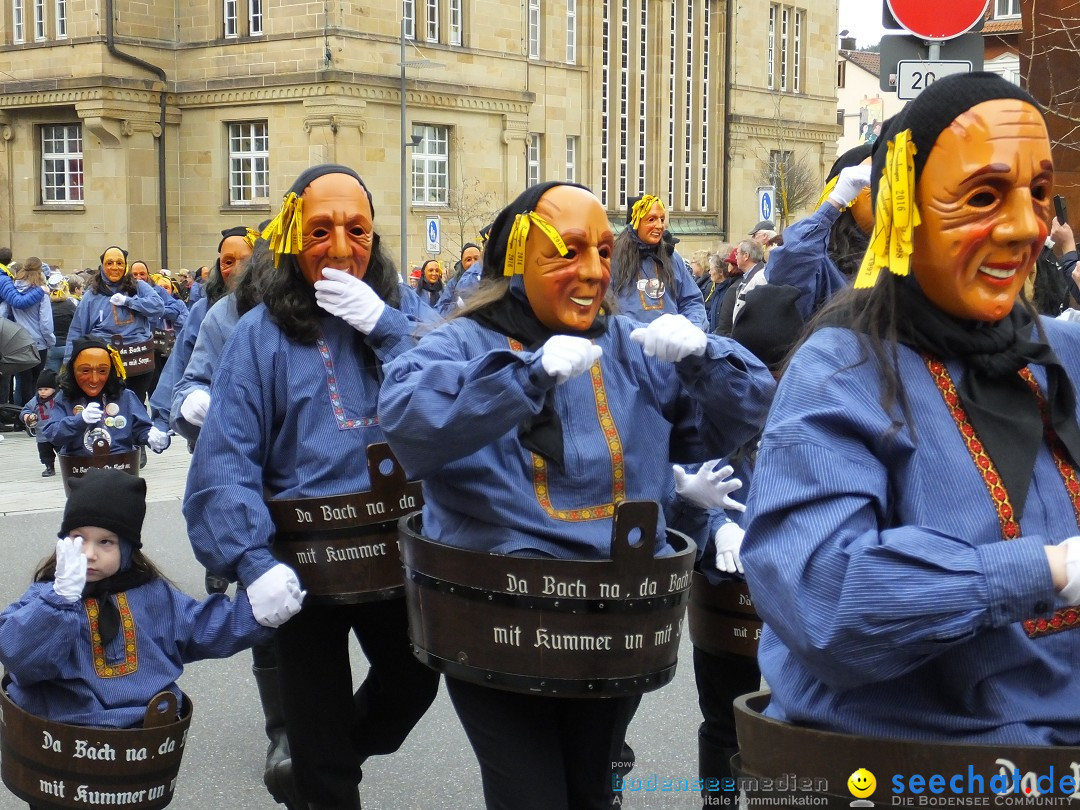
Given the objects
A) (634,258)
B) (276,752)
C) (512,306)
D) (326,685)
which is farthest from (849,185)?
(634,258)

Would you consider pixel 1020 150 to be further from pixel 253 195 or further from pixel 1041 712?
pixel 253 195

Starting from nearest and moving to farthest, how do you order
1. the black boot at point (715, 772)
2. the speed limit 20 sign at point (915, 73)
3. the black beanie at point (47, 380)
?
the black boot at point (715, 772) < the speed limit 20 sign at point (915, 73) < the black beanie at point (47, 380)

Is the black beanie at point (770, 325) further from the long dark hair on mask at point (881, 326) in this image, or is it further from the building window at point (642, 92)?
the building window at point (642, 92)

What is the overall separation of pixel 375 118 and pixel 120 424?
86.9ft

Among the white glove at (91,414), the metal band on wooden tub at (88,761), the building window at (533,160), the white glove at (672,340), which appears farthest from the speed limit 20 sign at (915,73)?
the building window at (533,160)

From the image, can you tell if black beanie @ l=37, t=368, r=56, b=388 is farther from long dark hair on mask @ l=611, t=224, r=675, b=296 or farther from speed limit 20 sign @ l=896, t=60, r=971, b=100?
speed limit 20 sign @ l=896, t=60, r=971, b=100

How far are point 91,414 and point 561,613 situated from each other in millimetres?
6387

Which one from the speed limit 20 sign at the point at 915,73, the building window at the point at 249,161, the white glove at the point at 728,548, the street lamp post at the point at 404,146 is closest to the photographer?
Answer: the white glove at the point at 728,548

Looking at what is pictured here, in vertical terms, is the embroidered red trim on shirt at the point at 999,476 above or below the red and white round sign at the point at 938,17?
below

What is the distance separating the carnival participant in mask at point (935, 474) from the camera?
1936mm

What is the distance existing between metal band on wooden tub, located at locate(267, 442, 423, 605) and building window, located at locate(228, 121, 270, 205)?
1264 inches

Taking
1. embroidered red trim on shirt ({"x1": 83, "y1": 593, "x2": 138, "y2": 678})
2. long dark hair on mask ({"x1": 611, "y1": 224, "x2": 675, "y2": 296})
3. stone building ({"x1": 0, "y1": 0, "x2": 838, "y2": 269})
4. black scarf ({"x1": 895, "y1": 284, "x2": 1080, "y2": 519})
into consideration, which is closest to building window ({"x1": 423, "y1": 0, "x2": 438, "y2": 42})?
stone building ({"x1": 0, "y1": 0, "x2": 838, "y2": 269})

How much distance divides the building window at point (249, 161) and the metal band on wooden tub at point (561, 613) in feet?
108

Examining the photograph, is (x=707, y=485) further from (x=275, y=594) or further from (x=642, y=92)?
(x=642, y=92)
